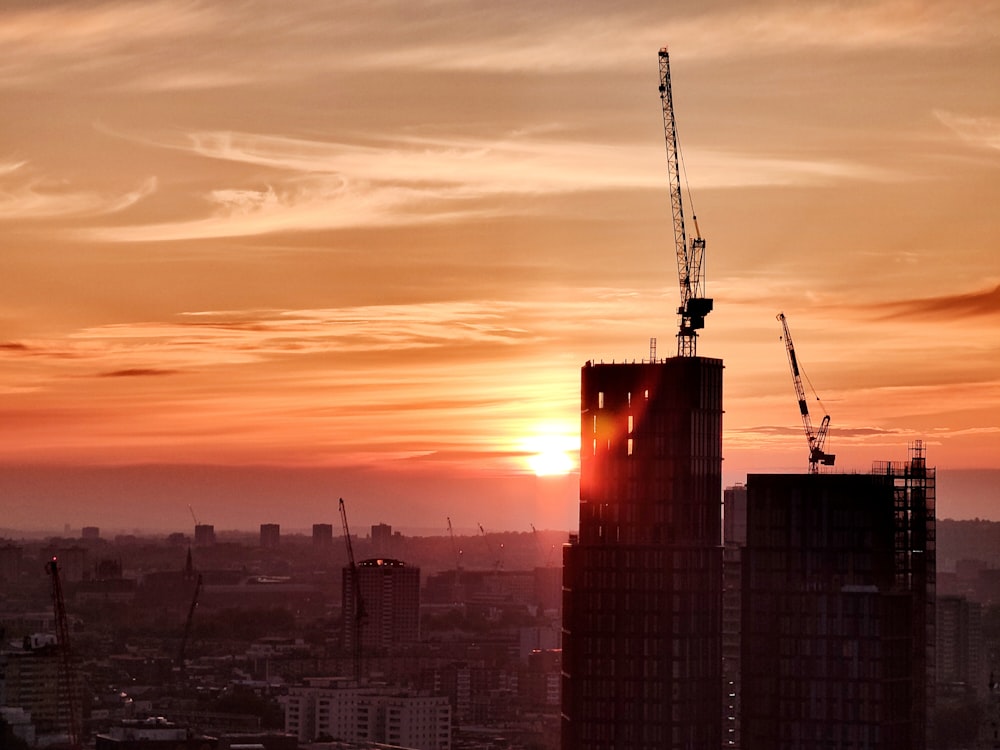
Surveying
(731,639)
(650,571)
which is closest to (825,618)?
(731,639)

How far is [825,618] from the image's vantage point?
155875 millimetres

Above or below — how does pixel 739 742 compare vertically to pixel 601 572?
below

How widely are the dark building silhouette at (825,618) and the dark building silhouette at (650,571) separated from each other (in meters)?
4.09

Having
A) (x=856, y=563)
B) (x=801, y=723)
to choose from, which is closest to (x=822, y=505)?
(x=856, y=563)

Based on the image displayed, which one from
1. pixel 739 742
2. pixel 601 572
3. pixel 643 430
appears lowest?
pixel 739 742

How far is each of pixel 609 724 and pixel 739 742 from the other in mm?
11480

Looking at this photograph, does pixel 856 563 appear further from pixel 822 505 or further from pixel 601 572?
pixel 601 572

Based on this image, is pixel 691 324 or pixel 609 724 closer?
pixel 609 724

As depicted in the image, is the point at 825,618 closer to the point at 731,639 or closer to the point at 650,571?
the point at 731,639

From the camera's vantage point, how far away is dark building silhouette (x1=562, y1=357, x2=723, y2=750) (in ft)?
501

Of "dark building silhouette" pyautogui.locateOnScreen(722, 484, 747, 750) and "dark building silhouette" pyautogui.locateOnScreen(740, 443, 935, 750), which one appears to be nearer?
"dark building silhouette" pyautogui.locateOnScreen(740, 443, 935, 750)

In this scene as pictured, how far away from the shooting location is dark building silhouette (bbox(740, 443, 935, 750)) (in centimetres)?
15525

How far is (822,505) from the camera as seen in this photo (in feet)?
516

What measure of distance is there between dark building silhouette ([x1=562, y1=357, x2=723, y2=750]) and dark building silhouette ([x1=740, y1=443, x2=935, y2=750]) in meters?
4.09
